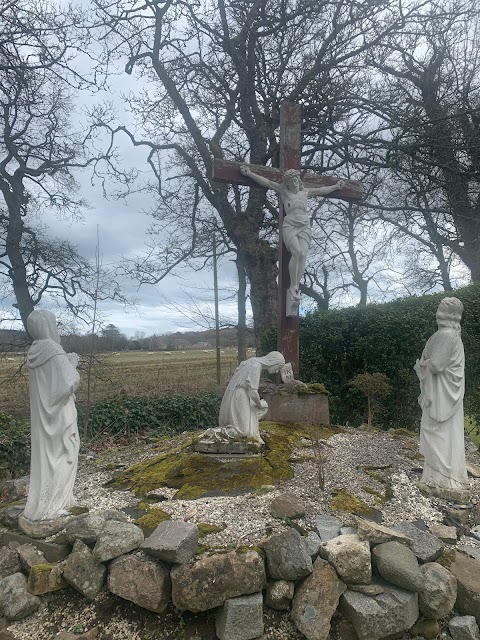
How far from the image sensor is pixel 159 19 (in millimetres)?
A: 10969

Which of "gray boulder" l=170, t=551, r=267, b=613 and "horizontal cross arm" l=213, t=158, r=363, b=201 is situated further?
Answer: "horizontal cross arm" l=213, t=158, r=363, b=201

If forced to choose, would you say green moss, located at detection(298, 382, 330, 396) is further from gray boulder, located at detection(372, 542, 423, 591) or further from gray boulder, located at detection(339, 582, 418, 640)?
gray boulder, located at detection(339, 582, 418, 640)

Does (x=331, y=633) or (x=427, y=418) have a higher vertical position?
(x=427, y=418)

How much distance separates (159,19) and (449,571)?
40.1 feet

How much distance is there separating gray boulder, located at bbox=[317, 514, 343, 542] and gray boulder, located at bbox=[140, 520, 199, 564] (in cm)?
93

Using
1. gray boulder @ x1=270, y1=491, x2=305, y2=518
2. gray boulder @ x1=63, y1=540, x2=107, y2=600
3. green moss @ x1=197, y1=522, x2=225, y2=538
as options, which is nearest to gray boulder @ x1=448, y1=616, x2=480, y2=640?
gray boulder @ x1=270, y1=491, x2=305, y2=518

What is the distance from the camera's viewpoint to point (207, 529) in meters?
3.44

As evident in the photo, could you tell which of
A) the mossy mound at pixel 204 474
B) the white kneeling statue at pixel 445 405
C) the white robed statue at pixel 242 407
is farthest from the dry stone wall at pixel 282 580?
the white robed statue at pixel 242 407

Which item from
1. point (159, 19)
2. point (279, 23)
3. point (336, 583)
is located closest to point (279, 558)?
point (336, 583)

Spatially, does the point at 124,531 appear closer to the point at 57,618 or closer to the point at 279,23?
the point at 57,618

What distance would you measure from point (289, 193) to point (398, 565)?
208 inches

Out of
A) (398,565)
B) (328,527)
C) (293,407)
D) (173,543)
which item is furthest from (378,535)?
(293,407)

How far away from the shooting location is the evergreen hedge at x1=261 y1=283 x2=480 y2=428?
8703mm

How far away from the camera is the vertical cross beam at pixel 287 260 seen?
7098 millimetres
